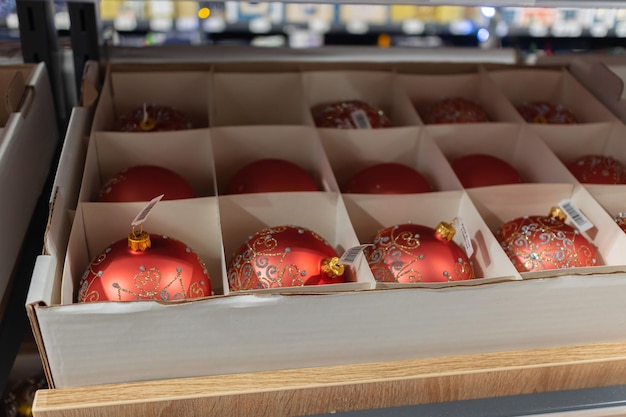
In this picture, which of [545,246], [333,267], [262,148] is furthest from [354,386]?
[262,148]

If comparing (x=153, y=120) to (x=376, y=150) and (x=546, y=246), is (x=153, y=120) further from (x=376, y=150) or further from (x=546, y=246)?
(x=546, y=246)

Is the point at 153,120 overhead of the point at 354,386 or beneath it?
overhead

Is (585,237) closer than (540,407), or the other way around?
(540,407)

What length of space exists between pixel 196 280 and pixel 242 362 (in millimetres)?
141

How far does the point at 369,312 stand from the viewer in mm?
868

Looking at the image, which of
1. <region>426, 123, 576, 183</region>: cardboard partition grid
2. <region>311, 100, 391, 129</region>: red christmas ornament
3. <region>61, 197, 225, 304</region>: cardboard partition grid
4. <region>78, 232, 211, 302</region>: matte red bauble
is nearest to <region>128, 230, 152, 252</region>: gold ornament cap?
<region>78, 232, 211, 302</region>: matte red bauble

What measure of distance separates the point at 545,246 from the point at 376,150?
0.46m

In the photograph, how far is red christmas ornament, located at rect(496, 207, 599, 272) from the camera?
1020 mm

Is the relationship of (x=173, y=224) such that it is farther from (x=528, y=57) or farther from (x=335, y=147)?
(x=528, y=57)

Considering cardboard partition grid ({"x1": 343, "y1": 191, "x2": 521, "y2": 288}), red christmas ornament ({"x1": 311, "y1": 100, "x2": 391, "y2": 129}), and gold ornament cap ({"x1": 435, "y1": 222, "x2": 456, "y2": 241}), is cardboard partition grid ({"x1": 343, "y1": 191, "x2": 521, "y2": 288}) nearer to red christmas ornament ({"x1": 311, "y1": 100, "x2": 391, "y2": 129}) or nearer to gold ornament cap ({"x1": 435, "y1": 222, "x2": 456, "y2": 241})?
gold ornament cap ({"x1": 435, "y1": 222, "x2": 456, "y2": 241})

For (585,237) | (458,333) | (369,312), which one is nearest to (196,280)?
(369,312)

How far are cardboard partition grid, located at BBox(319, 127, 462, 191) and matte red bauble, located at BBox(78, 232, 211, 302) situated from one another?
0.50 m

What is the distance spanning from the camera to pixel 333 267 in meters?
0.94

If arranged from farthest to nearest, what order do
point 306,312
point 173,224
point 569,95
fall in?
1. point 569,95
2. point 173,224
3. point 306,312
